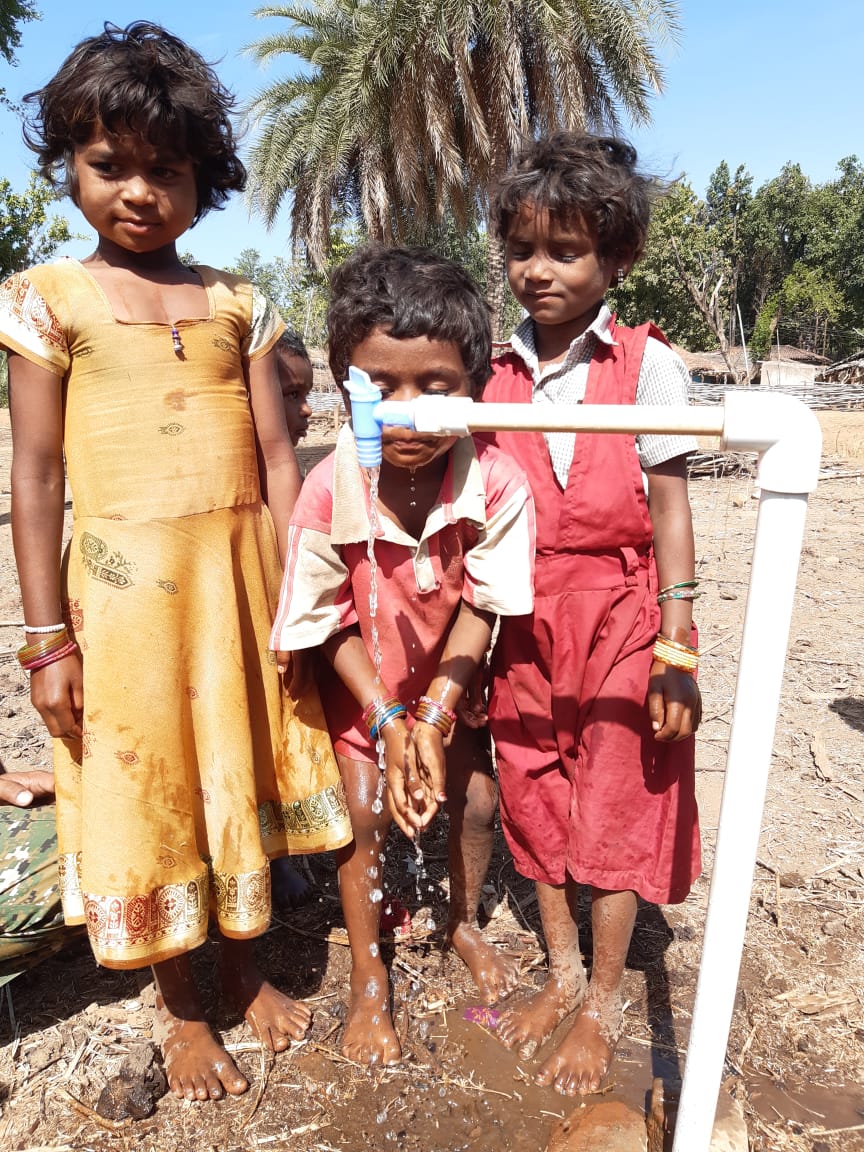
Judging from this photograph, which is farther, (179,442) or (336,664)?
(336,664)

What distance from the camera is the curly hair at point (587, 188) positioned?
1.76 meters

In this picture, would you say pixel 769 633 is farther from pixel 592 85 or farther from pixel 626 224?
pixel 592 85

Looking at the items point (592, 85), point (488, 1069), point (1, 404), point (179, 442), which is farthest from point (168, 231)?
point (1, 404)

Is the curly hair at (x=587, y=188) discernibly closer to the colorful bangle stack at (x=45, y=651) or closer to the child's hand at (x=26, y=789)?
the colorful bangle stack at (x=45, y=651)

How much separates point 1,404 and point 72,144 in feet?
90.5

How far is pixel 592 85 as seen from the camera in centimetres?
1438

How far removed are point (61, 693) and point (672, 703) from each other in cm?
126

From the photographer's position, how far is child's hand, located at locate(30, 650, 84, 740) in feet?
5.82

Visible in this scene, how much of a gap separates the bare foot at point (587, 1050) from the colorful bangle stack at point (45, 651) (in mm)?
1422

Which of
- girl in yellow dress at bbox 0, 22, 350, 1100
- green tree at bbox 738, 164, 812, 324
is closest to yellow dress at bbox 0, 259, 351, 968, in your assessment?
girl in yellow dress at bbox 0, 22, 350, 1100

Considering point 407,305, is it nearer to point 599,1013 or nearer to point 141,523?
point 141,523

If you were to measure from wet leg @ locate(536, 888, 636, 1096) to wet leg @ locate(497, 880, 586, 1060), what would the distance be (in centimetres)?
7

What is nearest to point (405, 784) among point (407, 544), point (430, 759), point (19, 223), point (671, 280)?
point (430, 759)

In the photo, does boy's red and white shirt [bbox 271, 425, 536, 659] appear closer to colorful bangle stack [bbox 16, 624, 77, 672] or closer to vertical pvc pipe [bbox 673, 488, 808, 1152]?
colorful bangle stack [bbox 16, 624, 77, 672]
